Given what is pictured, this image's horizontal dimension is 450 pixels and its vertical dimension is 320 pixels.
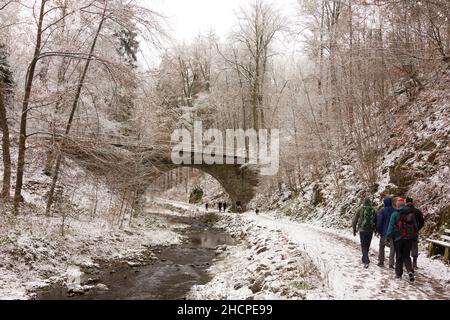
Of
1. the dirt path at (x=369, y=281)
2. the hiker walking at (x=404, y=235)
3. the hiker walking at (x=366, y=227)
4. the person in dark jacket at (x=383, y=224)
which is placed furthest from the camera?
the hiker walking at (x=366, y=227)

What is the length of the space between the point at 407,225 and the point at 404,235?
0.20m

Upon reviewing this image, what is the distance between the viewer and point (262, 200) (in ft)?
82.4

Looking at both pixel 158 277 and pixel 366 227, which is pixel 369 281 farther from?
pixel 158 277

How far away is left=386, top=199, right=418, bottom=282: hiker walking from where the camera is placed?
6.22 meters

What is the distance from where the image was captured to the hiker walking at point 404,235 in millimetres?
6219

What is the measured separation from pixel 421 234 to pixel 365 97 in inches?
225

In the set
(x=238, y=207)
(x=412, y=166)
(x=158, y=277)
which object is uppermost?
(x=412, y=166)

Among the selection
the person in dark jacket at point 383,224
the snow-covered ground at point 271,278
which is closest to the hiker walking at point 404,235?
the person in dark jacket at point 383,224

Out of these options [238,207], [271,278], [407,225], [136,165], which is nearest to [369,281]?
[407,225]

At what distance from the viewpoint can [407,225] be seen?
20.6 ft

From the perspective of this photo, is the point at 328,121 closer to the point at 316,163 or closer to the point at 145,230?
the point at 316,163

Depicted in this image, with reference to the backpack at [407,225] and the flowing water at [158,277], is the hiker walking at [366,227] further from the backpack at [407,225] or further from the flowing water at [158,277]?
the flowing water at [158,277]

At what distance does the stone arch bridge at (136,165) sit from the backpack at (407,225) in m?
6.90

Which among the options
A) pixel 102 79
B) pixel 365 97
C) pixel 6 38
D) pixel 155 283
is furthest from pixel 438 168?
pixel 6 38
